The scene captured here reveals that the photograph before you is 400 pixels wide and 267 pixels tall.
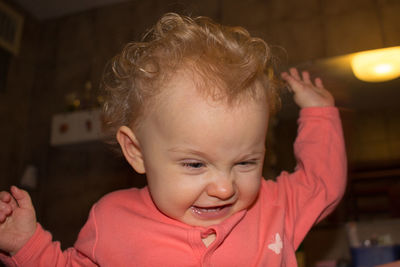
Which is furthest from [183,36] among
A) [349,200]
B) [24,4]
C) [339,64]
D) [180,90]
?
[24,4]

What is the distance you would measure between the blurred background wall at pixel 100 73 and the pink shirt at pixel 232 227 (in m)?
0.73

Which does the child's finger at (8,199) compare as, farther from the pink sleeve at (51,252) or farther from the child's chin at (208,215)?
the child's chin at (208,215)

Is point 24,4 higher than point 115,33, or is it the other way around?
point 24,4

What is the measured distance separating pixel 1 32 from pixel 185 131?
206cm

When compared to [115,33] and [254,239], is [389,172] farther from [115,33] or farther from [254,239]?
[115,33]

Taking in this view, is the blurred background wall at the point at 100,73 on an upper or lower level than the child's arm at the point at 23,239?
upper

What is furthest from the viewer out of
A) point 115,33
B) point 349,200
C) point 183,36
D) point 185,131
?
point 115,33

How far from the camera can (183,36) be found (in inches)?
28.6

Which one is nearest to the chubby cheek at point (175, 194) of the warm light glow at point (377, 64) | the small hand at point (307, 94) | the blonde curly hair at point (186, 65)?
the blonde curly hair at point (186, 65)

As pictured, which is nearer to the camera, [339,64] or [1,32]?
[339,64]

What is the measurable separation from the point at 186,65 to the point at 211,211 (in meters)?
0.26

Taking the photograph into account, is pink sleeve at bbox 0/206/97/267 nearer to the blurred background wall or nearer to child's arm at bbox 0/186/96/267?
child's arm at bbox 0/186/96/267

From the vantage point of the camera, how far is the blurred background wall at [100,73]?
5.35 ft

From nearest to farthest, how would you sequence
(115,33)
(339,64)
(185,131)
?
(185,131) < (339,64) < (115,33)
